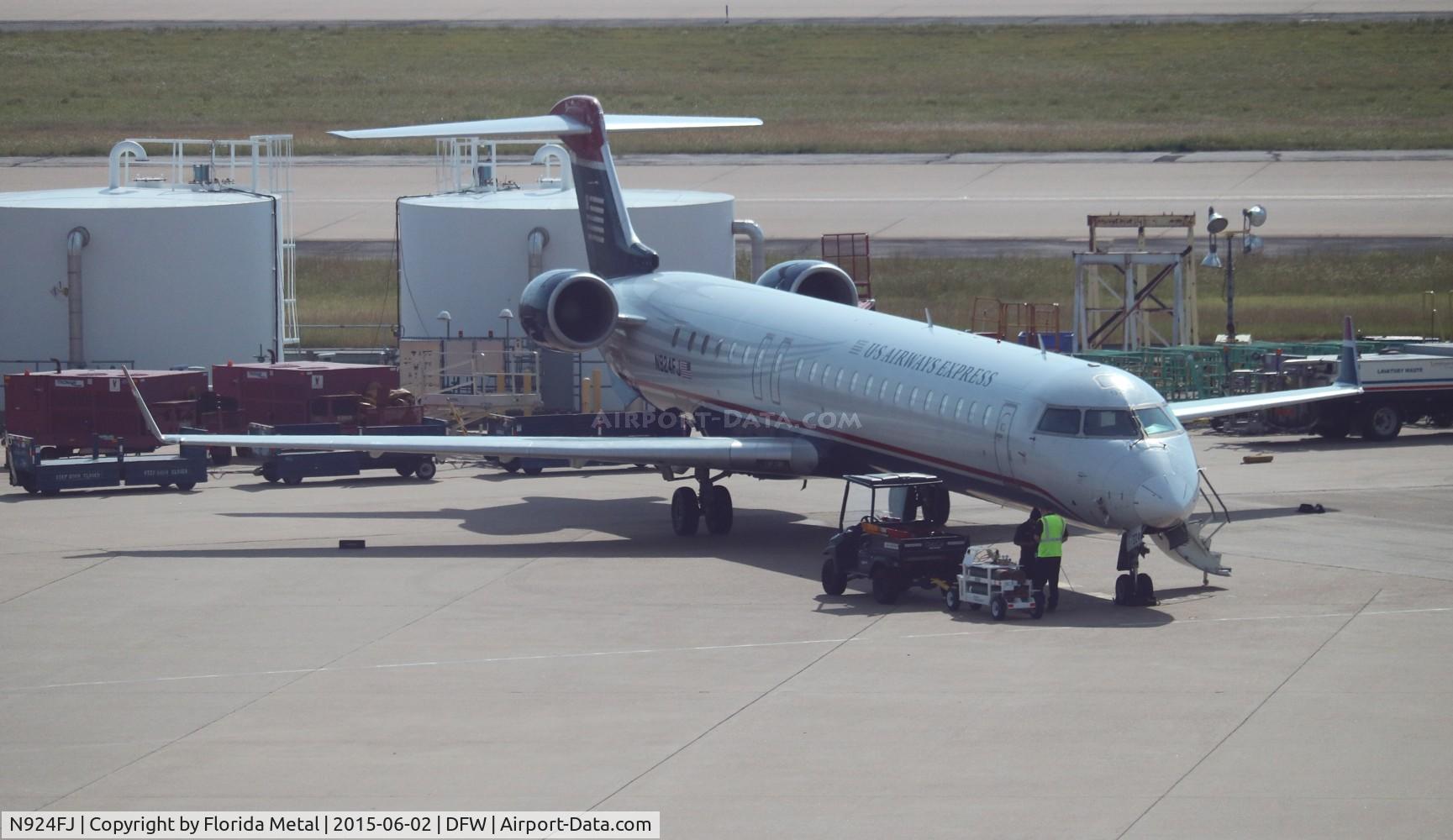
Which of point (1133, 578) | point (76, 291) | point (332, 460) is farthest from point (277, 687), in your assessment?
point (76, 291)

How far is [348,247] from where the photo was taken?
213ft

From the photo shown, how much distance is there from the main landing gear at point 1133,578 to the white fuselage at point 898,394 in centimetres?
20

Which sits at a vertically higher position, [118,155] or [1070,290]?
[118,155]

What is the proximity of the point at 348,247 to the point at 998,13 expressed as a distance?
200 ft

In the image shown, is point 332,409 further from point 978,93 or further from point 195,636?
point 978,93

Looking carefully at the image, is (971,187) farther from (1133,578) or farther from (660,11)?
(1133,578)

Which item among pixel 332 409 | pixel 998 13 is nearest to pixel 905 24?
pixel 998 13

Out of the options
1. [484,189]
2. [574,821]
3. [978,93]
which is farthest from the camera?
[978,93]

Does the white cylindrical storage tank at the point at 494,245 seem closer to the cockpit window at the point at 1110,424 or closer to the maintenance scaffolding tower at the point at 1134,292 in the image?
the maintenance scaffolding tower at the point at 1134,292

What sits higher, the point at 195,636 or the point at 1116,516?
the point at 1116,516

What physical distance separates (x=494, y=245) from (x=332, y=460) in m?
8.51

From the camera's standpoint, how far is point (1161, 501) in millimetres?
21297

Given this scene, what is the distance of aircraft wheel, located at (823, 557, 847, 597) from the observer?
75.2ft

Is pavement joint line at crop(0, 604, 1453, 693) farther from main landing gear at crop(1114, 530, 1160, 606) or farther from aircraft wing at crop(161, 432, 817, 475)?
aircraft wing at crop(161, 432, 817, 475)
